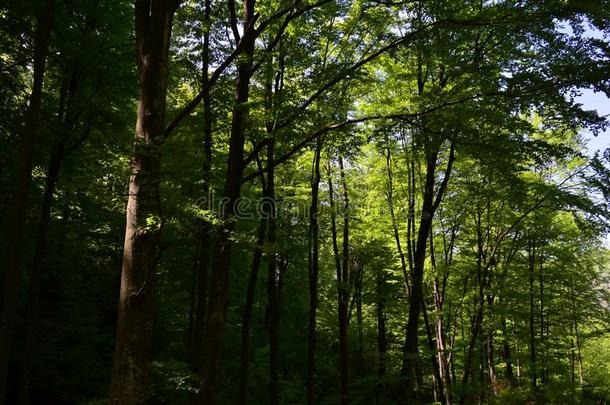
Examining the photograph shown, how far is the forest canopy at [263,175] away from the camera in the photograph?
17.3 feet

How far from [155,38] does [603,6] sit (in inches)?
207

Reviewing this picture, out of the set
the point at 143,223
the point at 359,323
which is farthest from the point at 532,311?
the point at 143,223

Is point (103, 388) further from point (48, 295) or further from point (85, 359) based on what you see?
point (48, 295)

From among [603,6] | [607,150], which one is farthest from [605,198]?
[603,6]

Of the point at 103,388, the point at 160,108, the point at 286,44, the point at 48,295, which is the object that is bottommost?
the point at 103,388

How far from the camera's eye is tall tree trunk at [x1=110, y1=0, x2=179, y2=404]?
4.08 metres

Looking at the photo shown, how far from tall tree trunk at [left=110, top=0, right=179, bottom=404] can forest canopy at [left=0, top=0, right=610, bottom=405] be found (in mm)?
21

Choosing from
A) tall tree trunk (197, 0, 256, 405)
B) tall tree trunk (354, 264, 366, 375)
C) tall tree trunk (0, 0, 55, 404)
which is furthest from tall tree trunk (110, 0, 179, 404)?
tall tree trunk (354, 264, 366, 375)

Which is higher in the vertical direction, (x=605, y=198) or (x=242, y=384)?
(x=605, y=198)

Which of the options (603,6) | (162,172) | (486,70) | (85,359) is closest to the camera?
(162,172)

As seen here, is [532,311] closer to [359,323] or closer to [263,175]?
[359,323]

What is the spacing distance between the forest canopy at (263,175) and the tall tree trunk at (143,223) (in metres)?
0.02

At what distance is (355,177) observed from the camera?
15.6 meters

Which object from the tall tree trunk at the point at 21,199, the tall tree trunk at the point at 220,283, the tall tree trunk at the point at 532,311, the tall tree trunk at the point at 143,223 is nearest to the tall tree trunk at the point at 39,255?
the tall tree trunk at the point at 21,199
